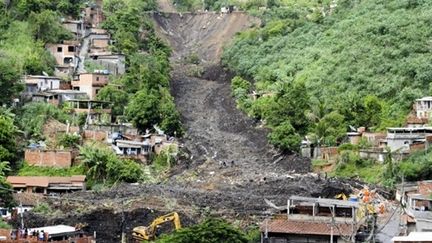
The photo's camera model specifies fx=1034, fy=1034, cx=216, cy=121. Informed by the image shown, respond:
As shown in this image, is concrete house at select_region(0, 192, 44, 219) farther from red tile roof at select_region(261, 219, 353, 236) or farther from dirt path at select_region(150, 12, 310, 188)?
red tile roof at select_region(261, 219, 353, 236)

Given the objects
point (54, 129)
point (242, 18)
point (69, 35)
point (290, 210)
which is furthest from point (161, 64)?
point (290, 210)

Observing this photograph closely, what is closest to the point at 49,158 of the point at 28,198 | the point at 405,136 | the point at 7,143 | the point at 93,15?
the point at 7,143

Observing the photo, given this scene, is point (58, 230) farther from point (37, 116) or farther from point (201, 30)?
point (201, 30)

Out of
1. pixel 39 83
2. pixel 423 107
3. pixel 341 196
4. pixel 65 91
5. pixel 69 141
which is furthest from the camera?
pixel 39 83

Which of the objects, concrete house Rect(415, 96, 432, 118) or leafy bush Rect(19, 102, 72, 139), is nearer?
leafy bush Rect(19, 102, 72, 139)

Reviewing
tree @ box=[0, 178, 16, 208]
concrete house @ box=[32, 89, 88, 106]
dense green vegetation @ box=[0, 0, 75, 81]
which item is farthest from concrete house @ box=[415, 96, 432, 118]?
tree @ box=[0, 178, 16, 208]
